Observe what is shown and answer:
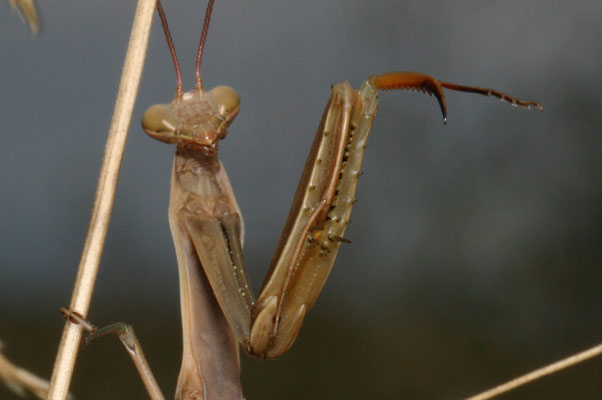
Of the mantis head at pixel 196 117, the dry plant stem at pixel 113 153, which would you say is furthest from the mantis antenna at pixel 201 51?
the dry plant stem at pixel 113 153

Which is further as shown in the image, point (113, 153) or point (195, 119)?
point (195, 119)

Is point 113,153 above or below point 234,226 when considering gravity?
above

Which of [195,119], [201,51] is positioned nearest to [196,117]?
[195,119]

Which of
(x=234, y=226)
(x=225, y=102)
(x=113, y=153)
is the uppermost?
(x=225, y=102)

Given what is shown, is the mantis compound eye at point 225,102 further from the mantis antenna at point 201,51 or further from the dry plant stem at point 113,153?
the dry plant stem at point 113,153

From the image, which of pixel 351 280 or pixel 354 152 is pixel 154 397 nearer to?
pixel 354 152

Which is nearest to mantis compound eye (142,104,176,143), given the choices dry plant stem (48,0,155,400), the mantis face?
the mantis face

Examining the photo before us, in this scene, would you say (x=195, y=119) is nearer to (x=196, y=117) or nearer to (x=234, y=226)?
(x=196, y=117)
